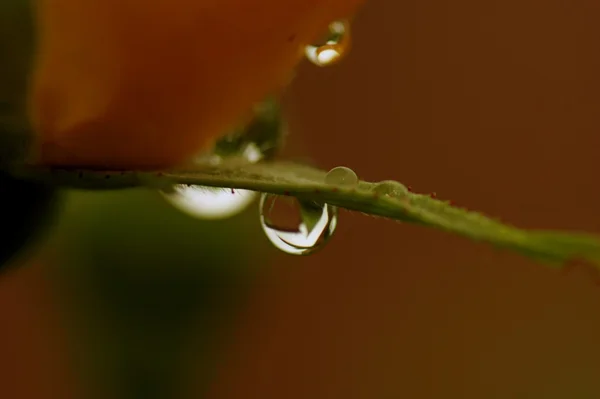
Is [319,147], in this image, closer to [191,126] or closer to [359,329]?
[359,329]

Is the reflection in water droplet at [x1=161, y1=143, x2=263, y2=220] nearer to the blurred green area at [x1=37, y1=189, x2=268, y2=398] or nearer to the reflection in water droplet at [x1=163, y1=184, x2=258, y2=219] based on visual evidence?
the reflection in water droplet at [x1=163, y1=184, x2=258, y2=219]

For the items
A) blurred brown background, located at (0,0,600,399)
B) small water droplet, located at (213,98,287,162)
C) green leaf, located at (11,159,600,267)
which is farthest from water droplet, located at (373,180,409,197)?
blurred brown background, located at (0,0,600,399)

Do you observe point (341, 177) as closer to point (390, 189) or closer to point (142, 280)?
point (390, 189)

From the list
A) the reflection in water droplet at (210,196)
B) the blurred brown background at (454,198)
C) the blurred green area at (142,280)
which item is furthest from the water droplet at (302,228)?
the blurred brown background at (454,198)

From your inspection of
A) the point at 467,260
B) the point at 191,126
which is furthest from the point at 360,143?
the point at 191,126

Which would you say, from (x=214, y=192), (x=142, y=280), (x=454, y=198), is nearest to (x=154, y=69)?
(x=214, y=192)

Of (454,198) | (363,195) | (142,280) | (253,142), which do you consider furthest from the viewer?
(454,198)
